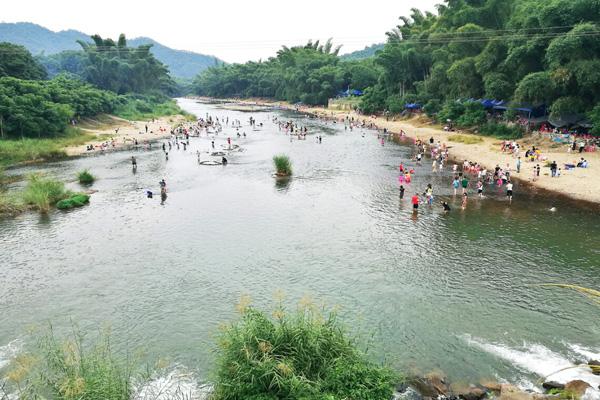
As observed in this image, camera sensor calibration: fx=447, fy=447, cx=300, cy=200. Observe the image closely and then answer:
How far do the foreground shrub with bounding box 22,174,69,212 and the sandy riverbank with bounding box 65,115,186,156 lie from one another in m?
25.9

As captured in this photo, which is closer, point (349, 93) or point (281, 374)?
point (281, 374)

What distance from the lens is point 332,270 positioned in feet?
77.6

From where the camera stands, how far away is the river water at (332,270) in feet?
57.0

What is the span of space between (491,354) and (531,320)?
3.35 meters

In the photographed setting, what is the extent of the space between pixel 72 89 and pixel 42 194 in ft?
175

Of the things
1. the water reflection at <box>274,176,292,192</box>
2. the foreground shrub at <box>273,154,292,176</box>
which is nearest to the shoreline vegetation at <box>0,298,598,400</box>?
the water reflection at <box>274,176,292,192</box>

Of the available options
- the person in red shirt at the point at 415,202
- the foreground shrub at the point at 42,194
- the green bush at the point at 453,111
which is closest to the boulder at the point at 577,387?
the person in red shirt at the point at 415,202

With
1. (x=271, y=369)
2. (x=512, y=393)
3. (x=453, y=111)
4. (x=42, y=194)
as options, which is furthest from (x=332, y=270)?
(x=453, y=111)

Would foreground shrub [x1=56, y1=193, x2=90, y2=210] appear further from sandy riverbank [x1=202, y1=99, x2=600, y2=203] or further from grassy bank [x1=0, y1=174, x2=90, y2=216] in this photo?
sandy riverbank [x1=202, y1=99, x2=600, y2=203]

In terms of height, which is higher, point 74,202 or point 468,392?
point 74,202

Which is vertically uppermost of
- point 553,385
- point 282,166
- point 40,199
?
point 282,166

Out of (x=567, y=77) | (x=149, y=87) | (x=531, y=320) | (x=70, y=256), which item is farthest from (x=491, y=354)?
(x=149, y=87)

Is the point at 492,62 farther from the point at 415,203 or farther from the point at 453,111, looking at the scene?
the point at 415,203

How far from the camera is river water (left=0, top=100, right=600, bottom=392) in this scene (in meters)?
17.4
